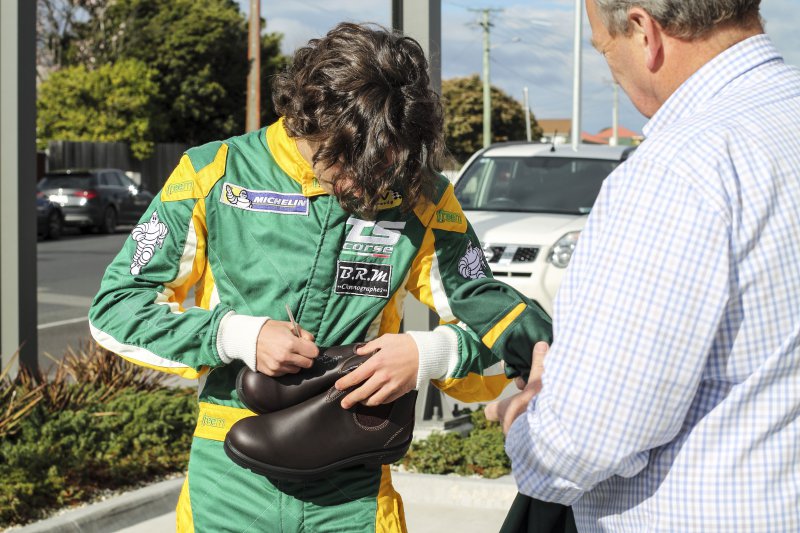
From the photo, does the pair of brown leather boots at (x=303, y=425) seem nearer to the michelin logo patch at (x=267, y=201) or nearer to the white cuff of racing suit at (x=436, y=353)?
the white cuff of racing suit at (x=436, y=353)

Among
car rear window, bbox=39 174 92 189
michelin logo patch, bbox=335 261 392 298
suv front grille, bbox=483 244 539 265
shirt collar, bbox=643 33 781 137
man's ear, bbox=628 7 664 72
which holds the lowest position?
suv front grille, bbox=483 244 539 265

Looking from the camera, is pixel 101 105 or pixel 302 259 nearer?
pixel 302 259

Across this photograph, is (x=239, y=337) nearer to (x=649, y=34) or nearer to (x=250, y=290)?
(x=250, y=290)

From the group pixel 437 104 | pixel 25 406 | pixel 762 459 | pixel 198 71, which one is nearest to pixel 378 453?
pixel 437 104

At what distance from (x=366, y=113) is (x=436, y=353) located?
21.9 inches

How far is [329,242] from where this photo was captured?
2412 millimetres

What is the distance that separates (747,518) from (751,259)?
39 centimetres

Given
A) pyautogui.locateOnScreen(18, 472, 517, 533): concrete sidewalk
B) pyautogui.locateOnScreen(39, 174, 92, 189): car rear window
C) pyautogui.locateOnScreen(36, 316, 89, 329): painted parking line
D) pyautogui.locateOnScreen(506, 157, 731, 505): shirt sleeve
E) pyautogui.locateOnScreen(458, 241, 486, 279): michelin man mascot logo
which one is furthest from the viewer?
pyautogui.locateOnScreen(39, 174, 92, 189): car rear window

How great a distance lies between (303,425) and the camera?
2230mm

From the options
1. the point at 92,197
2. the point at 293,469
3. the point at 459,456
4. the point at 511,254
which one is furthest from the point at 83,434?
the point at 92,197

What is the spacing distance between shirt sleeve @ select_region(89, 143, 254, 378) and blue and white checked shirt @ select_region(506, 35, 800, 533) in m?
0.97

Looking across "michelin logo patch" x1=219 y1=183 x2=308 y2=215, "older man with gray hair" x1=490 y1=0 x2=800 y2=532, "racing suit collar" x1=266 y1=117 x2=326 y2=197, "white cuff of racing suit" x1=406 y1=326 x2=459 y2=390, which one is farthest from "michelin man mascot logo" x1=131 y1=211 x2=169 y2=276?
"older man with gray hair" x1=490 y1=0 x2=800 y2=532

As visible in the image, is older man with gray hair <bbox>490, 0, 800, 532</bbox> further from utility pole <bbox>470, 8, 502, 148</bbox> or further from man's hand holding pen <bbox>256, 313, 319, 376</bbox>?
utility pole <bbox>470, 8, 502, 148</bbox>

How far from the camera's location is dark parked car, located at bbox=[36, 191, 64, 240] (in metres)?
25.5
